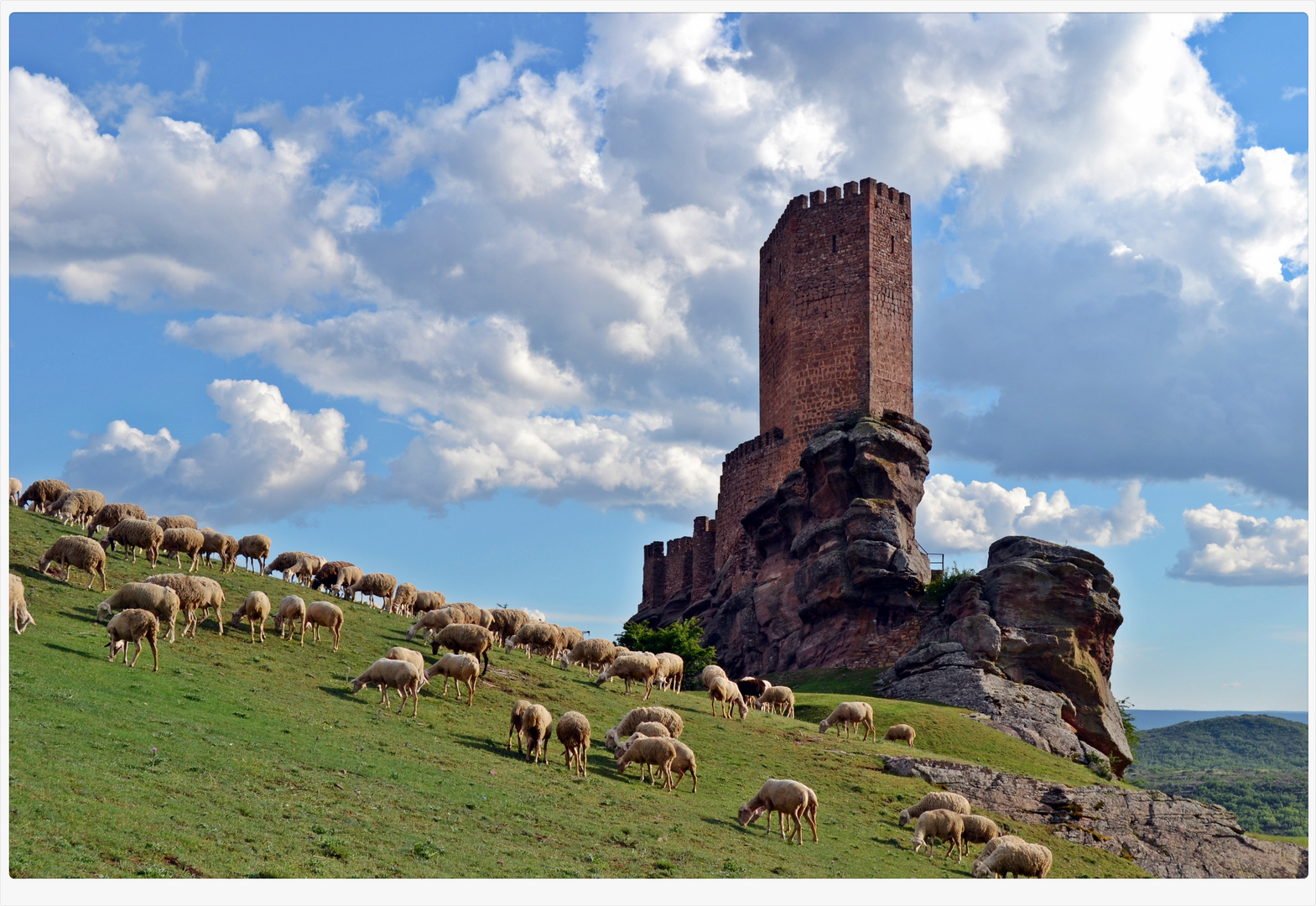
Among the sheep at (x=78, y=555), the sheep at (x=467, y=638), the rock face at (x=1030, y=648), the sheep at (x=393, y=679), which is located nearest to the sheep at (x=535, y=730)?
the sheep at (x=393, y=679)

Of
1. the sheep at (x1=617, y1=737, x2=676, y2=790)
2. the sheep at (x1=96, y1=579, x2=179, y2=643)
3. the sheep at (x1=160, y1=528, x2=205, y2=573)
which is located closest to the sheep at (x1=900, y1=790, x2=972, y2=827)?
the sheep at (x1=617, y1=737, x2=676, y2=790)

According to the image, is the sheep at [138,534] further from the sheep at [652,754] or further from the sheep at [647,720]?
the sheep at [652,754]

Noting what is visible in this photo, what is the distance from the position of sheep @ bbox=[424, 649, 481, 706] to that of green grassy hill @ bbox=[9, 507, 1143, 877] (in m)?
0.54

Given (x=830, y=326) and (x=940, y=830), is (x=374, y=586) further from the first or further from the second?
(x=830, y=326)

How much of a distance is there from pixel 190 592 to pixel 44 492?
1870 cm

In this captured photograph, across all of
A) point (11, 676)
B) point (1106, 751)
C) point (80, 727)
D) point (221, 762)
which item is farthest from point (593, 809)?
point (1106, 751)

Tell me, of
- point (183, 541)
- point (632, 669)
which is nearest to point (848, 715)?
point (632, 669)

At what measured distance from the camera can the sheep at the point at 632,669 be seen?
124 ft

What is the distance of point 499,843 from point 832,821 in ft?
39.2

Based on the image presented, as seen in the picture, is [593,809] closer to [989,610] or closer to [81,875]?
[81,875]

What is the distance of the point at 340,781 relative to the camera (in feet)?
70.7

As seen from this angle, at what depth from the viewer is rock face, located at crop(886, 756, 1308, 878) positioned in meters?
36.9

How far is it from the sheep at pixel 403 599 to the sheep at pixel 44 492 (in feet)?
46.3

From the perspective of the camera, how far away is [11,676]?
75.3 ft
